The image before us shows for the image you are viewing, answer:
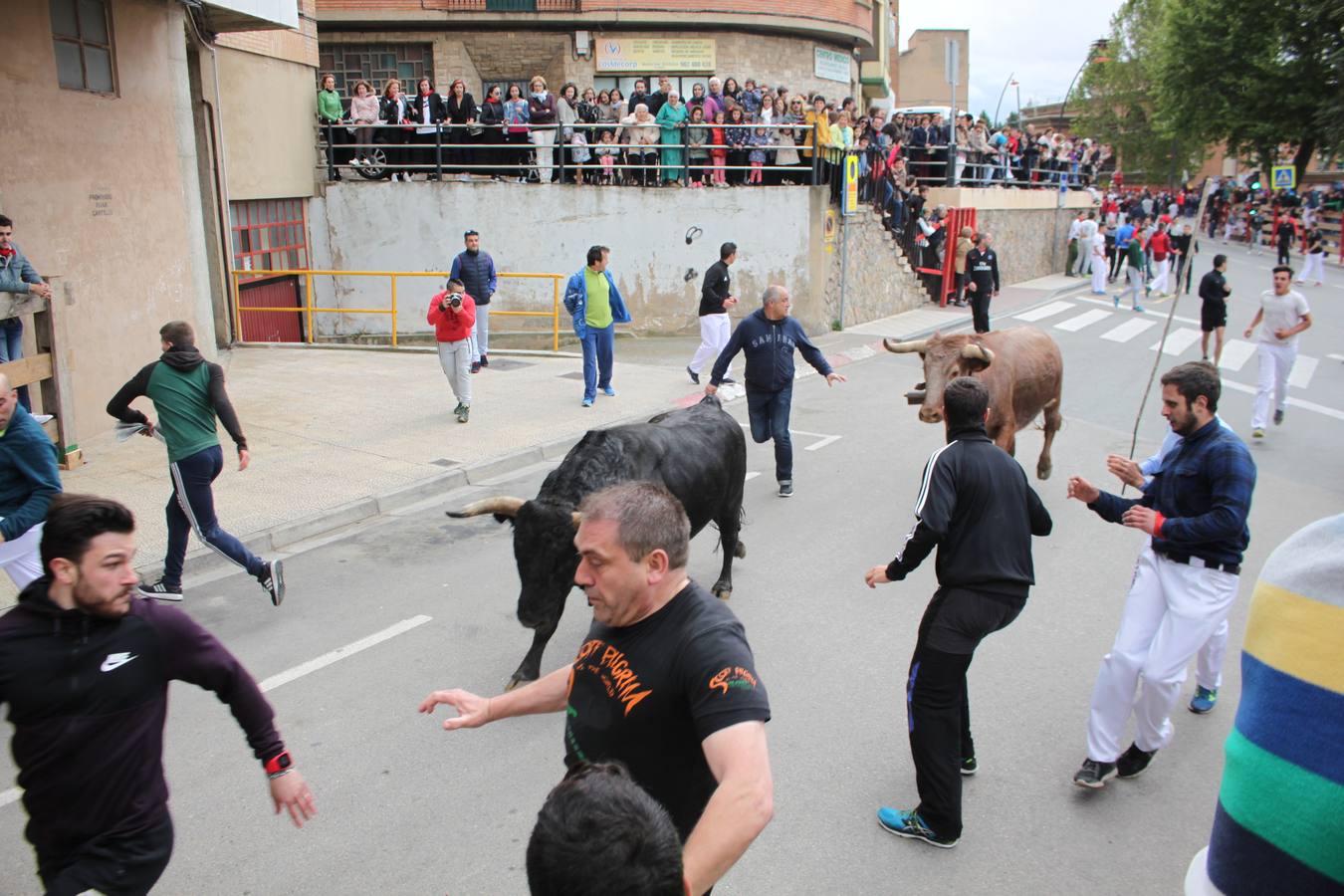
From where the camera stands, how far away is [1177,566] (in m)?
4.85

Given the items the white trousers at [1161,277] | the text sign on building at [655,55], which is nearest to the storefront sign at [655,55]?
Result: the text sign on building at [655,55]

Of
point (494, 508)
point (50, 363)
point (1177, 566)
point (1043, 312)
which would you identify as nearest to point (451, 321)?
point (50, 363)

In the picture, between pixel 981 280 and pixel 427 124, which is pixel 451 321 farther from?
pixel 981 280

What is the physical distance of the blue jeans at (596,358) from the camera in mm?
13477

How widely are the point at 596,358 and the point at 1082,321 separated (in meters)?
13.6

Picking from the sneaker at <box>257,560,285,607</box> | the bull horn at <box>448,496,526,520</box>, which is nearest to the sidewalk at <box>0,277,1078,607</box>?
the sneaker at <box>257,560,285,607</box>

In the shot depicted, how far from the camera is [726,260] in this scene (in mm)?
→ 14711

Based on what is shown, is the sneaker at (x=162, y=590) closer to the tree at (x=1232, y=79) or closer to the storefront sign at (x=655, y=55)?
the storefront sign at (x=655, y=55)

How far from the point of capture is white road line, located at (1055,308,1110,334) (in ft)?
72.2

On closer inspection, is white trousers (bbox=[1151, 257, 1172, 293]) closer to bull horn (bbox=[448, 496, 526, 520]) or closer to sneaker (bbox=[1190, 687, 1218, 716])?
sneaker (bbox=[1190, 687, 1218, 716])

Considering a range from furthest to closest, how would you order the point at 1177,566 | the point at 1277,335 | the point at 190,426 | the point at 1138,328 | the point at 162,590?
1. the point at 1138,328
2. the point at 1277,335
3. the point at 162,590
4. the point at 190,426
5. the point at 1177,566

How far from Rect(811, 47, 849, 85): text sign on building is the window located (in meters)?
21.4

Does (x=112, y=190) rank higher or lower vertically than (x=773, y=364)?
higher

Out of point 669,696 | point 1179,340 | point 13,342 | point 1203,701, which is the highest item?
point 13,342
